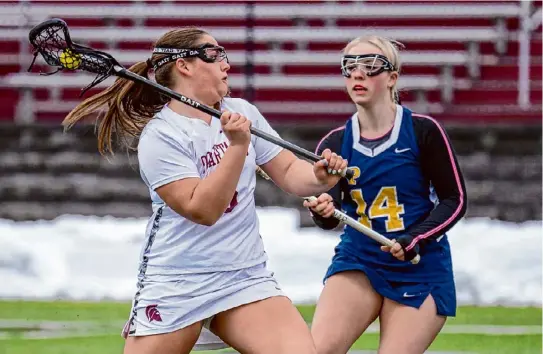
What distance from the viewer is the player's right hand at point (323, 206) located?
4.84m

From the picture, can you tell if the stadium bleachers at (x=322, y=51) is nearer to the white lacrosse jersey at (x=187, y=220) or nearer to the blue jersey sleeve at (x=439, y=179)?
the blue jersey sleeve at (x=439, y=179)

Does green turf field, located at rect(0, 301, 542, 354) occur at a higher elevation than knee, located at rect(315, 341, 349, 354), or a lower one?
lower

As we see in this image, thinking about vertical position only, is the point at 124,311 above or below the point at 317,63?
below

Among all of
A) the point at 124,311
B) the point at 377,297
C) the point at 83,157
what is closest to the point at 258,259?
the point at 377,297

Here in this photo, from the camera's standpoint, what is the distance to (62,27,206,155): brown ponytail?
177 inches

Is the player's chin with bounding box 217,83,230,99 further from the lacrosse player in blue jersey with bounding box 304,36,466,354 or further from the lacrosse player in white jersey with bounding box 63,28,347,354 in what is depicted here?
the lacrosse player in blue jersey with bounding box 304,36,466,354

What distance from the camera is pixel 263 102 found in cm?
1559

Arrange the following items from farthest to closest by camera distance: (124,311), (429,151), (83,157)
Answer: (83,157), (124,311), (429,151)

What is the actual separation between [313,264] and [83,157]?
368 cm

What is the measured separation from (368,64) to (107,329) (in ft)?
13.4

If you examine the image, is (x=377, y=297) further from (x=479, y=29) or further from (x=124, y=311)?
(x=479, y=29)

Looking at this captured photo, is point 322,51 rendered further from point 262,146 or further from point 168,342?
point 168,342

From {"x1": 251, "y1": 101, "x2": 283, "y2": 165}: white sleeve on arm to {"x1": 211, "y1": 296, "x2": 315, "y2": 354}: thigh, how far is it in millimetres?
535

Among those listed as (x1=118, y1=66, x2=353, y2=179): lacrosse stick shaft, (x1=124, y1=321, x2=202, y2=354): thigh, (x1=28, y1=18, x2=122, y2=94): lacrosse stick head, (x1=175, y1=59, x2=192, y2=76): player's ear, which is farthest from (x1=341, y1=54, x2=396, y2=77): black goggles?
(x1=124, y1=321, x2=202, y2=354): thigh
